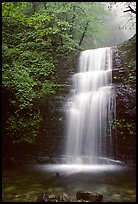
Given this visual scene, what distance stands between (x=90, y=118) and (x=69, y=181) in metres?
3.34

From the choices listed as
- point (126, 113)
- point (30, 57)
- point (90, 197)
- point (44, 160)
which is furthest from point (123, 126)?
point (30, 57)

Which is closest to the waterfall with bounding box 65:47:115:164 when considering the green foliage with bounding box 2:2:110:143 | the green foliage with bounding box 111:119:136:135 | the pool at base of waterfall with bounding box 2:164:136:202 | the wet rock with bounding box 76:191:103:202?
the green foliage with bounding box 111:119:136:135

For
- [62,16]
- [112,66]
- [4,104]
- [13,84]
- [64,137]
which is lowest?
[64,137]

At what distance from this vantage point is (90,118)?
9789mm

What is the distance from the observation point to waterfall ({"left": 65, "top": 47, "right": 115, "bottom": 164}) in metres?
9.09

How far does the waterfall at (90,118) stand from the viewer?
29.8 feet

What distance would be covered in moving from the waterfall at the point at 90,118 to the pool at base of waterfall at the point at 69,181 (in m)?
0.59

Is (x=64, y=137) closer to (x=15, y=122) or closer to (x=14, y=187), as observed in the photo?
(x=15, y=122)

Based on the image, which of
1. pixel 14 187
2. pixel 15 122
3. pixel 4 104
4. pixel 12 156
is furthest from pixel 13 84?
pixel 14 187

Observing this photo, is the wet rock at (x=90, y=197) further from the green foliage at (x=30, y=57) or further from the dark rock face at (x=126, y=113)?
the green foliage at (x=30, y=57)

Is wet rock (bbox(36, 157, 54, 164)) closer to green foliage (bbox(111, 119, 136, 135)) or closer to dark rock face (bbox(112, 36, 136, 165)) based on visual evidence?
dark rock face (bbox(112, 36, 136, 165))

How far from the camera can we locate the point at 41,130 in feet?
32.0

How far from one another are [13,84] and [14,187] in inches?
198

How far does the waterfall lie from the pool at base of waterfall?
594 mm
